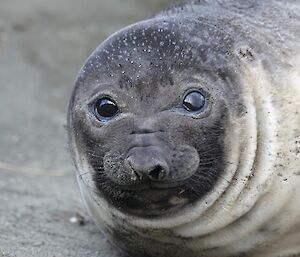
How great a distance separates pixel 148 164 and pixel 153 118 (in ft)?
0.84

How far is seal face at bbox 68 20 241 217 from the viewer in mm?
3000

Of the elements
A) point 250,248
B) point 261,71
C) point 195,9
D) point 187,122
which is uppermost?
point 195,9

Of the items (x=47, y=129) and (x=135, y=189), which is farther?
(x=47, y=129)

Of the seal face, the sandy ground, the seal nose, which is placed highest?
the sandy ground

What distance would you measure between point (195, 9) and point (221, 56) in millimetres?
437

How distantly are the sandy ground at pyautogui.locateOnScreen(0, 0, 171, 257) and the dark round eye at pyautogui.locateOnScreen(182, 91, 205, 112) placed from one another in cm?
84

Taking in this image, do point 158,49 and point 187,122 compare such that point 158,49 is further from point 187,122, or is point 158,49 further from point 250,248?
point 250,248

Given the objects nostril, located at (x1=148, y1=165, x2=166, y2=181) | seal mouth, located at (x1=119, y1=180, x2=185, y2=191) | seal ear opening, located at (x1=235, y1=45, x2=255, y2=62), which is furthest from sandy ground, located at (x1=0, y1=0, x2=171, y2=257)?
seal ear opening, located at (x1=235, y1=45, x2=255, y2=62)

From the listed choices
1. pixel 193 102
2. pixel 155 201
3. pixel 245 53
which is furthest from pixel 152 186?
pixel 245 53

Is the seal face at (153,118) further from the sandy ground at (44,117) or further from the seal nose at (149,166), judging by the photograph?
the sandy ground at (44,117)

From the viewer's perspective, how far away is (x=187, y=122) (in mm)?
3107

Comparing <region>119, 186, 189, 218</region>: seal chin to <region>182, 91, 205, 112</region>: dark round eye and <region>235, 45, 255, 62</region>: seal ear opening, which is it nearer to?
<region>182, 91, 205, 112</region>: dark round eye

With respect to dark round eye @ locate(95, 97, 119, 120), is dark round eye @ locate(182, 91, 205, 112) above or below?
below

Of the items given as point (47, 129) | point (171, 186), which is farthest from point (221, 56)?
point (47, 129)
